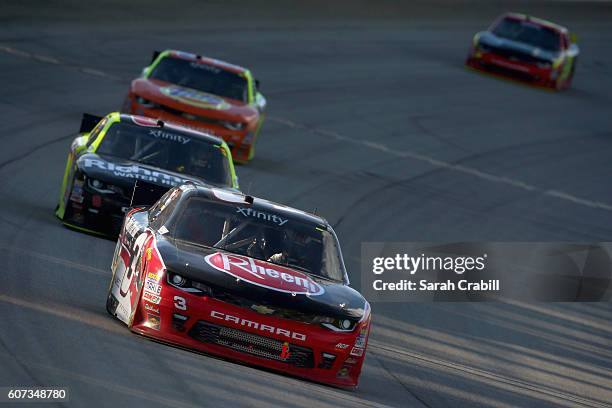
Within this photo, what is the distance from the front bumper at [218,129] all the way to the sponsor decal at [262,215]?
884 cm

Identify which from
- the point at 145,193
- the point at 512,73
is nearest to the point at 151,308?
the point at 145,193

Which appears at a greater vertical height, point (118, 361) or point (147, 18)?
point (118, 361)

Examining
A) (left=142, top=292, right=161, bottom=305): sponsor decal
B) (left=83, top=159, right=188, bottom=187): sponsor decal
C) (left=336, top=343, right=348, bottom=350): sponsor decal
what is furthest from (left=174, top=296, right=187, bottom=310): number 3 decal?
(left=83, top=159, right=188, bottom=187): sponsor decal

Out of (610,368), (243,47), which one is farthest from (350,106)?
(610,368)

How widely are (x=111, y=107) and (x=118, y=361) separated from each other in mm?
13745

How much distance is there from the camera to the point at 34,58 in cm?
2498

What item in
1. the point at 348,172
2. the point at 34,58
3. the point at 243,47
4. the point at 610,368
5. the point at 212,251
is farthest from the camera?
the point at 243,47

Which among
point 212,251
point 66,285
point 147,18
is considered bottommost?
point 147,18

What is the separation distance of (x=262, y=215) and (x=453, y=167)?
1274 cm

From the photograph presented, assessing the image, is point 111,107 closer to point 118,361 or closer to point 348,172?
point 348,172

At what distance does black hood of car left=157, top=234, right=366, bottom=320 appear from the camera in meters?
9.07

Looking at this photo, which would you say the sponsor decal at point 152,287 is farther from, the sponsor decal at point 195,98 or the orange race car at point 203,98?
the sponsor decal at point 195,98

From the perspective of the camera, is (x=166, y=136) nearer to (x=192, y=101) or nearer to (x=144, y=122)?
(x=144, y=122)

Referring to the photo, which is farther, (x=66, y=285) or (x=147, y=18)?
(x=147, y=18)
